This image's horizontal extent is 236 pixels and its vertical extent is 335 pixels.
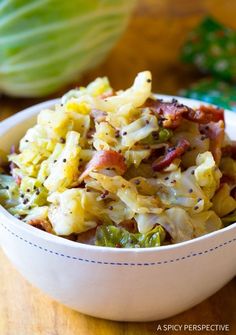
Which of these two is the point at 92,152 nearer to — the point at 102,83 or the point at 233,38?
the point at 102,83

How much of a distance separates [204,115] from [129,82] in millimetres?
1061

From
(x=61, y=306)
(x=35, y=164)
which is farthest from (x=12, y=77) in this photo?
(x=61, y=306)

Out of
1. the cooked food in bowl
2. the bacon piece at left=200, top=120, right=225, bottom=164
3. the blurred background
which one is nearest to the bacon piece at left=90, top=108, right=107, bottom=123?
the cooked food in bowl

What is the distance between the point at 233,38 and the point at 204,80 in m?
0.31

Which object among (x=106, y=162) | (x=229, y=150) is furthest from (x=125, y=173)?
(x=229, y=150)

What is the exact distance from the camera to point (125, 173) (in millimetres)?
1243

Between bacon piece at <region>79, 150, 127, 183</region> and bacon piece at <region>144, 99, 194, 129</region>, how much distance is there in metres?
0.13

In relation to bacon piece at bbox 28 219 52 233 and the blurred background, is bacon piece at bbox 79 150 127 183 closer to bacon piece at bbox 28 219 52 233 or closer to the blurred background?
bacon piece at bbox 28 219 52 233

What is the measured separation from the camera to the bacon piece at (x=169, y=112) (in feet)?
4.17

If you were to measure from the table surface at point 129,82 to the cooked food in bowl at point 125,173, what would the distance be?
0.70 ft

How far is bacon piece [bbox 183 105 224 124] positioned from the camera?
1.32 metres

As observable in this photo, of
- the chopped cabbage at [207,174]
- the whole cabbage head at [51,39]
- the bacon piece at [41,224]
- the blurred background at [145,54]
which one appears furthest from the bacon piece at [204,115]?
the whole cabbage head at [51,39]

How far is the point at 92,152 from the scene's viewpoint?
1254 millimetres

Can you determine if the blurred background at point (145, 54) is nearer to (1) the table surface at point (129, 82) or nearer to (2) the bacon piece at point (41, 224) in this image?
(1) the table surface at point (129, 82)
